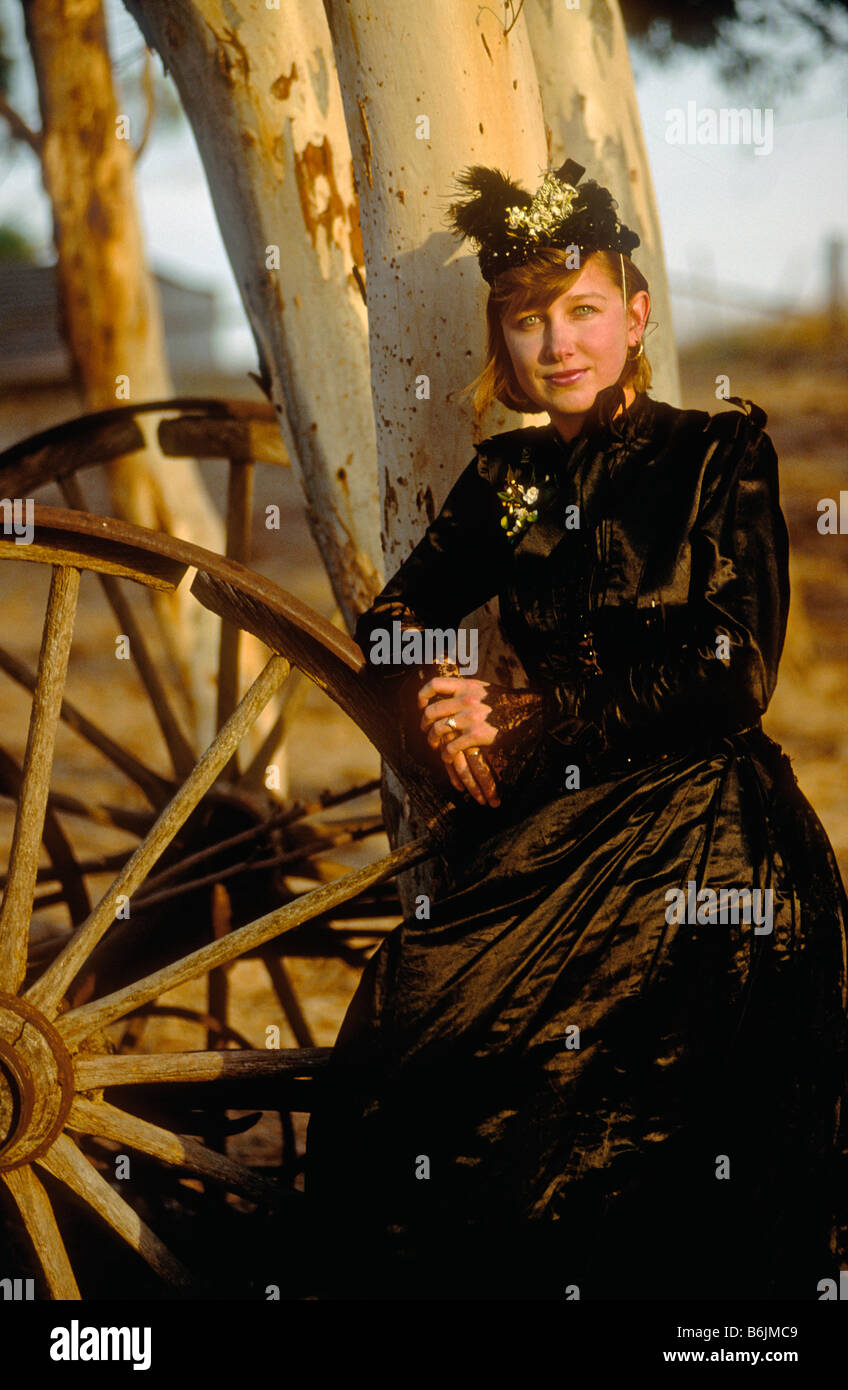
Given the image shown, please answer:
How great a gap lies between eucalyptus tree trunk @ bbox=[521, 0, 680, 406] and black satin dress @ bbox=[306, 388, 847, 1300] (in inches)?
38.4

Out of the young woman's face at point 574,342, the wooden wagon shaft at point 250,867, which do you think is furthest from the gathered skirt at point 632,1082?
the wooden wagon shaft at point 250,867

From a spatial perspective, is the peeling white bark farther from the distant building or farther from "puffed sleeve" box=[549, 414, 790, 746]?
the distant building

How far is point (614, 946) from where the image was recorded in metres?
1.77

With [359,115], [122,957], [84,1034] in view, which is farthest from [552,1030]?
[359,115]

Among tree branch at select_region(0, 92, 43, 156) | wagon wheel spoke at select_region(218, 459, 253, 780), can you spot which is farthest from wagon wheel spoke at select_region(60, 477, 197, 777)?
tree branch at select_region(0, 92, 43, 156)

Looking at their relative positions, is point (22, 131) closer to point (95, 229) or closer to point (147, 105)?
point (147, 105)

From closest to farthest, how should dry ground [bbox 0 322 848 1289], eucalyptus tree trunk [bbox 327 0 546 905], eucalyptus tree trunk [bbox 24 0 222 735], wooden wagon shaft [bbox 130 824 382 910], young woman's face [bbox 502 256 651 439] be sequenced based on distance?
young woman's face [bbox 502 256 651 439] < eucalyptus tree trunk [bbox 327 0 546 905] < wooden wagon shaft [bbox 130 824 382 910] < dry ground [bbox 0 322 848 1289] < eucalyptus tree trunk [bbox 24 0 222 735]

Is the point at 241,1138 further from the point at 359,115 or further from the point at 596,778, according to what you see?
the point at 359,115

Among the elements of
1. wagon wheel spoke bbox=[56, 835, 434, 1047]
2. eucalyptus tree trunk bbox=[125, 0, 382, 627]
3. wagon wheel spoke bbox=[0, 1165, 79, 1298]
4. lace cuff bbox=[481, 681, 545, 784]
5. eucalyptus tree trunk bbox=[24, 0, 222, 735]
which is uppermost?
eucalyptus tree trunk bbox=[24, 0, 222, 735]

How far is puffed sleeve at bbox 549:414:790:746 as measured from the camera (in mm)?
1707

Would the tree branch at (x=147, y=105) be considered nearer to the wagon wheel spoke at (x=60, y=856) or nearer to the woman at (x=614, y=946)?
the wagon wheel spoke at (x=60, y=856)

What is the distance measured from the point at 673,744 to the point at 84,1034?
1.03 meters

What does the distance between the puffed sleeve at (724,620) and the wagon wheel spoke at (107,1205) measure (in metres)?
1.05

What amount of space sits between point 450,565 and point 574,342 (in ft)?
1.35
